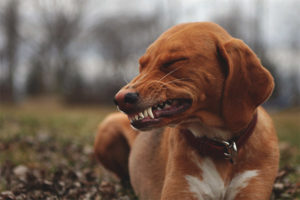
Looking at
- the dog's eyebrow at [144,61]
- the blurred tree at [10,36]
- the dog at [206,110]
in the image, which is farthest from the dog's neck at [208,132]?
the blurred tree at [10,36]

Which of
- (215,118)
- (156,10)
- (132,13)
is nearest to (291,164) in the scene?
(215,118)

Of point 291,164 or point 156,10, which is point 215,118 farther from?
point 156,10

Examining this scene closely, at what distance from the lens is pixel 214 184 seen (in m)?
2.73

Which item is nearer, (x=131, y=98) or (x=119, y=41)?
(x=131, y=98)

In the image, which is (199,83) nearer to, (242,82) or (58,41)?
(242,82)

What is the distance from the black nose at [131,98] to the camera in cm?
239

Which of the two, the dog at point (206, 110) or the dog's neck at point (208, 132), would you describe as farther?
the dog's neck at point (208, 132)

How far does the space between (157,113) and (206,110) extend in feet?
1.31

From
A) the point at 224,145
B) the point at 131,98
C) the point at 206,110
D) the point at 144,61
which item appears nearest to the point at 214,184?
the point at 224,145

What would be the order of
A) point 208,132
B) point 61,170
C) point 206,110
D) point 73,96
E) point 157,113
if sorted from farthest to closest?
1. point 73,96
2. point 61,170
3. point 208,132
4. point 206,110
5. point 157,113

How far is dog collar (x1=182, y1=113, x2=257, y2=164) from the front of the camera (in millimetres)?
2701

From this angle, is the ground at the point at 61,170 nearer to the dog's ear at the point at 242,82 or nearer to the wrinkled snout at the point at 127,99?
the dog's ear at the point at 242,82

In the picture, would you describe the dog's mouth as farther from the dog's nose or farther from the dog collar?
the dog collar

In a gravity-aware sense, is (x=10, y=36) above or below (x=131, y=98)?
below
